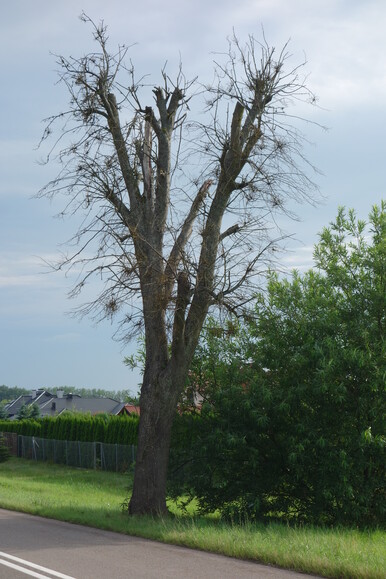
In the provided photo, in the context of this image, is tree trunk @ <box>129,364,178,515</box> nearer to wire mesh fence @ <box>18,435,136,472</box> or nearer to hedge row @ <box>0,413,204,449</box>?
wire mesh fence @ <box>18,435,136,472</box>

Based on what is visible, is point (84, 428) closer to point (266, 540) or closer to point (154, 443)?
point (154, 443)

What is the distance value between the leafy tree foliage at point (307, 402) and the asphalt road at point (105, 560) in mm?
4526

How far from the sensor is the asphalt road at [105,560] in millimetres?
8805

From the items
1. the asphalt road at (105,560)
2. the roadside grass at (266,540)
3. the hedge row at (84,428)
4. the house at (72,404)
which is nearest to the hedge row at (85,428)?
the hedge row at (84,428)

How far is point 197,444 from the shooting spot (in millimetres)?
17000

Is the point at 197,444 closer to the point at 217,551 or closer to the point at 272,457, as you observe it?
the point at 272,457

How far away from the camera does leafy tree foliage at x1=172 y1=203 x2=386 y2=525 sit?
15.9m

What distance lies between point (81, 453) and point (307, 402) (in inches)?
1248

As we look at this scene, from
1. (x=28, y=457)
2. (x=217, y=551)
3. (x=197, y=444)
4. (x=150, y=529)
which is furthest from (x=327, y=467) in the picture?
(x=28, y=457)

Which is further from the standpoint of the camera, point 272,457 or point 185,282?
point 272,457

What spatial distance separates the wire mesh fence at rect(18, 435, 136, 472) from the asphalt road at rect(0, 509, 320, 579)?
24.9 meters

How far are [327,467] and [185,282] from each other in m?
4.57

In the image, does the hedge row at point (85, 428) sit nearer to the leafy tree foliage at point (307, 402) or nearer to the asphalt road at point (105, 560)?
the leafy tree foliage at point (307, 402)

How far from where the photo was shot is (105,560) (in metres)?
9.84
